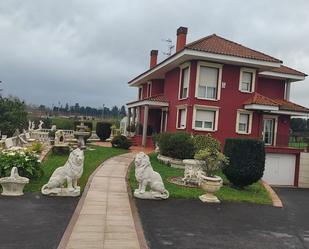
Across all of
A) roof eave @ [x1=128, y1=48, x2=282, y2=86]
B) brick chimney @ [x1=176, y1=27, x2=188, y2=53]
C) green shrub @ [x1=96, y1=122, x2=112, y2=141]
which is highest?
brick chimney @ [x1=176, y1=27, x2=188, y2=53]

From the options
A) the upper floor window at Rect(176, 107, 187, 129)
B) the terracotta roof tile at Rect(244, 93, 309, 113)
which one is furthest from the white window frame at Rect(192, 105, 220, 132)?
the terracotta roof tile at Rect(244, 93, 309, 113)

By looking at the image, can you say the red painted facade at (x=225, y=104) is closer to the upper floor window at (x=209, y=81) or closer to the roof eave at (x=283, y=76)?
the upper floor window at (x=209, y=81)

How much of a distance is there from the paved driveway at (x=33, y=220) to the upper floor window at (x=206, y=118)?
1441 centimetres

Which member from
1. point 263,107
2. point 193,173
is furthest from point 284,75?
point 193,173

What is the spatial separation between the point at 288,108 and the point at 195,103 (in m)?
7.86

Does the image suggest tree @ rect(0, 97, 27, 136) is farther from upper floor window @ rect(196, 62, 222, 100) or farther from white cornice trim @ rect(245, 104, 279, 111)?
white cornice trim @ rect(245, 104, 279, 111)

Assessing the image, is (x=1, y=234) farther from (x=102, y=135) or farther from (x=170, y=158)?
(x=102, y=135)

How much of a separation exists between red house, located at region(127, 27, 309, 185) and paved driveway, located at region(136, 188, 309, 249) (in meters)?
12.7

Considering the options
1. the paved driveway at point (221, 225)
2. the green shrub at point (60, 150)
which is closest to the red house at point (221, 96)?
the green shrub at point (60, 150)

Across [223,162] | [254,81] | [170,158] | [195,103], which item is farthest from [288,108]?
[223,162]

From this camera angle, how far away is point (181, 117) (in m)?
25.9

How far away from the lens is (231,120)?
25188mm

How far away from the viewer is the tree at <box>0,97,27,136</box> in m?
40.0

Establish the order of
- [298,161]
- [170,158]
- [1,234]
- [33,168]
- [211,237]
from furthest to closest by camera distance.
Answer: [298,161] < [170,158] < [33,168] < [211,237] < [1,234]
